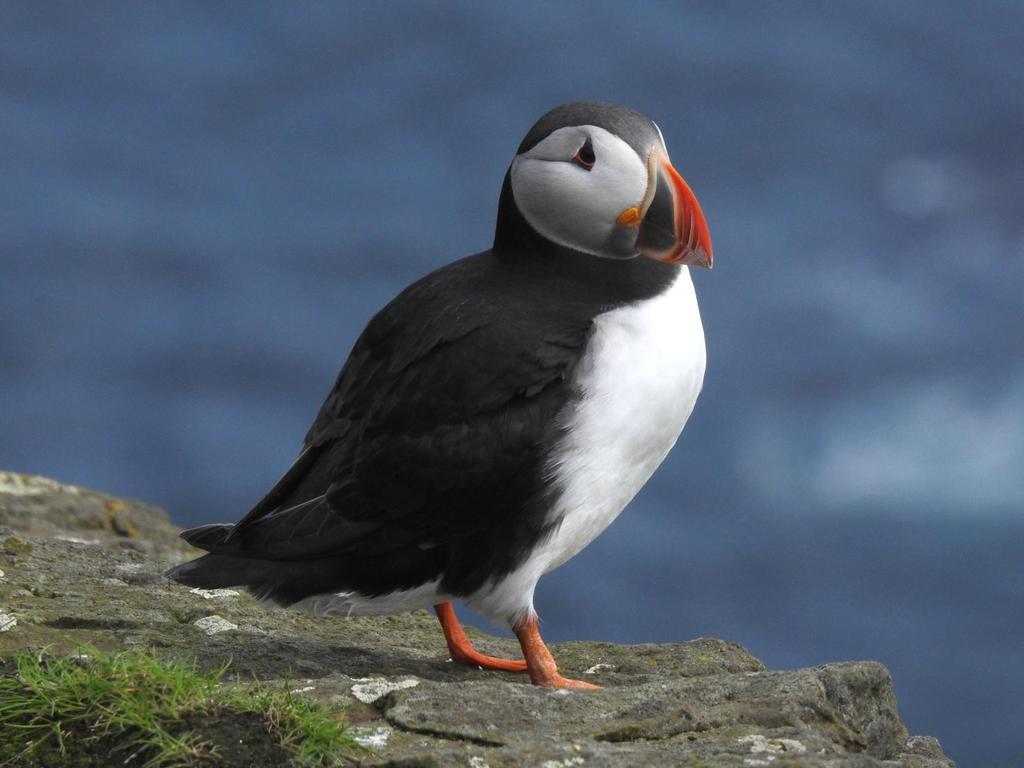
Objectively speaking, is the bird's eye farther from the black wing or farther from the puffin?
the black wing

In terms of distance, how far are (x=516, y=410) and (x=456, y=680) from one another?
1.10m

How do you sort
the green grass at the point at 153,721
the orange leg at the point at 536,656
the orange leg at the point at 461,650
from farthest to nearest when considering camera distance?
the orange leg at the point at 461,650, the orange leg at the point at 536,656, the green grass at the point at 153,721

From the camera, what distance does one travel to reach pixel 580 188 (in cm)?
561

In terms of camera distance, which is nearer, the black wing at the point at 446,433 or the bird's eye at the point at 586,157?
the black wing at the point at 446,433

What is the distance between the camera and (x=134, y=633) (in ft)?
19.0

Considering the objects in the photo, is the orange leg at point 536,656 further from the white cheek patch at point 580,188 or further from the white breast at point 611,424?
the white cheek patch at point 580,188

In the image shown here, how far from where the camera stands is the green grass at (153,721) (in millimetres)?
4219

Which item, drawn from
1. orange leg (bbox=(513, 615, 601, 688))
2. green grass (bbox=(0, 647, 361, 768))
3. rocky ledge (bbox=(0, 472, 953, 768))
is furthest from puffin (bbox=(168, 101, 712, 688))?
green grass (bbox=(0, 647, 361, 768))

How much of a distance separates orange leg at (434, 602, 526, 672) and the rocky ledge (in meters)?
0.06

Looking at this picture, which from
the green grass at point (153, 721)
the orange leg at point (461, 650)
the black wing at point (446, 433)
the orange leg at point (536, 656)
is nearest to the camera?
the green grass at point (153, 721)

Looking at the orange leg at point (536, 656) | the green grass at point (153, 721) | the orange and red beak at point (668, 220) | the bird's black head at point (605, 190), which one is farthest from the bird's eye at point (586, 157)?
the green grass at point (153, 721)

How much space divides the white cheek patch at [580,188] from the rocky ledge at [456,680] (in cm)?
166

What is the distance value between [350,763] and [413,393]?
1.63 m

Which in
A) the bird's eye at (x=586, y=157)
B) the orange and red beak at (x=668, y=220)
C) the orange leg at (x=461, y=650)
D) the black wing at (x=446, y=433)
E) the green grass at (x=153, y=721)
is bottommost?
the green grass at (x=153, y=721)
